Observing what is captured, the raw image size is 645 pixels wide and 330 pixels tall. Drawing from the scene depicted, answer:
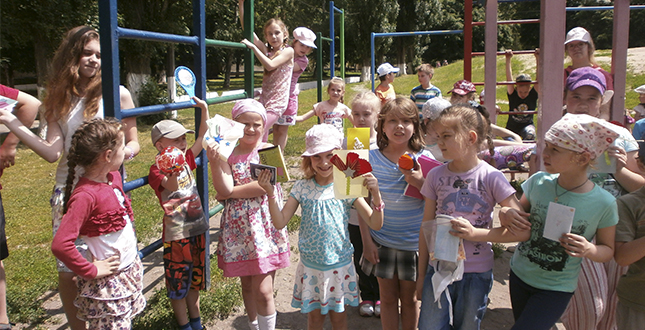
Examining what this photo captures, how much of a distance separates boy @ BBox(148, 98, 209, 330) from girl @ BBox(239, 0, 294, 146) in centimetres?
149

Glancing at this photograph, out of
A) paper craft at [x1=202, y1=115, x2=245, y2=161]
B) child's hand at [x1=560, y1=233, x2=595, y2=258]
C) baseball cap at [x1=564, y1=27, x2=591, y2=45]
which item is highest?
baseball cap at [x1=564, y1=27, x2=591, y2=45]

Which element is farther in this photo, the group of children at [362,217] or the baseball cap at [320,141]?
the baseball cap at [320,141]

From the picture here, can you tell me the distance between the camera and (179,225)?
2.89 meters

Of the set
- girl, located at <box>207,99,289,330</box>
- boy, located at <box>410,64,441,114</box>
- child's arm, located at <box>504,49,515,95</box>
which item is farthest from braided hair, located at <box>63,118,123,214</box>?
child's arm, located at <box>504,49,515,95</box>

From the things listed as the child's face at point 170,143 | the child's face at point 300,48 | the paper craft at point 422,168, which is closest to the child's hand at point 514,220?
the paper craft at point 422,168

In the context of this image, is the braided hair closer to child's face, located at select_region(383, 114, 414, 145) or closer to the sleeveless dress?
the sleeveless dress

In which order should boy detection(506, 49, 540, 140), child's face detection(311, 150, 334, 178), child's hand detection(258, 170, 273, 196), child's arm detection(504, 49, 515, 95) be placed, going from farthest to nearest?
boy detection(506, 49, 540, 140) < child's arm detection(504, 49, 515, 95) < child's face detection(311, 150, 334, 178) < child's hand detection(258, 170, 273, 196)

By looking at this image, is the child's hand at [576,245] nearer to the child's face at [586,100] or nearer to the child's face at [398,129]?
the child's face at [398,129]

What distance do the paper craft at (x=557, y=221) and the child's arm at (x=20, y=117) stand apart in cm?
272

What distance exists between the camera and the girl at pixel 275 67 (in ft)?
14.2

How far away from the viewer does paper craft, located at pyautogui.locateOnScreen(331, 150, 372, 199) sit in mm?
2283

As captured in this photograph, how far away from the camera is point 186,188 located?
2896 mm

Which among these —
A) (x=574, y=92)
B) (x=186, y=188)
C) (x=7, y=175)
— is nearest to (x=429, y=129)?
(x=574, y=92)

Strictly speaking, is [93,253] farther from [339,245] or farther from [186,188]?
[339,245]
